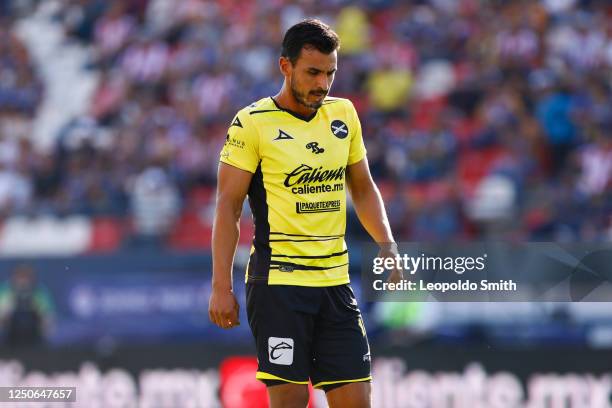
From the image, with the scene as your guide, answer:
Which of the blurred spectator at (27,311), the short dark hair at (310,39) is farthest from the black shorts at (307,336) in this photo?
the blurred spectator at (27,311)

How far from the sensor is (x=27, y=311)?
1292cm

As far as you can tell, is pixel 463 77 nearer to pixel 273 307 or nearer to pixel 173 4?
pixel 173 4

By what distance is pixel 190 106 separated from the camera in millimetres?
16547

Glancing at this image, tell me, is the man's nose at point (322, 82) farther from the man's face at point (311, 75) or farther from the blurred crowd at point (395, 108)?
the blurred crowd at point (395, 108)

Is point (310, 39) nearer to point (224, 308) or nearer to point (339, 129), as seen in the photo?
point (339, 129)

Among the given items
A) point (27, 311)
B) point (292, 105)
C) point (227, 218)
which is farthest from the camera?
point (27, 311)

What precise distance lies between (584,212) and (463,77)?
3.66m

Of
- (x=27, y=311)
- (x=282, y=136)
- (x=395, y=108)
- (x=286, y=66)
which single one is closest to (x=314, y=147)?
(x=282, y=136)

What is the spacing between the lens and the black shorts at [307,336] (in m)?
5.32

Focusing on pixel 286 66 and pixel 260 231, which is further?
pixel 260 231

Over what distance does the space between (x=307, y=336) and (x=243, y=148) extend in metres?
0.92

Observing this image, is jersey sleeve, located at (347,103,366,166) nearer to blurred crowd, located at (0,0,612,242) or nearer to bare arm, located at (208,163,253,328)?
bare arm, located at (208,163,253,328)

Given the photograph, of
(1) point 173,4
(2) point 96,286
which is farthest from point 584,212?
(1) point 173,4

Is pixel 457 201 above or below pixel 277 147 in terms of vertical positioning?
above
